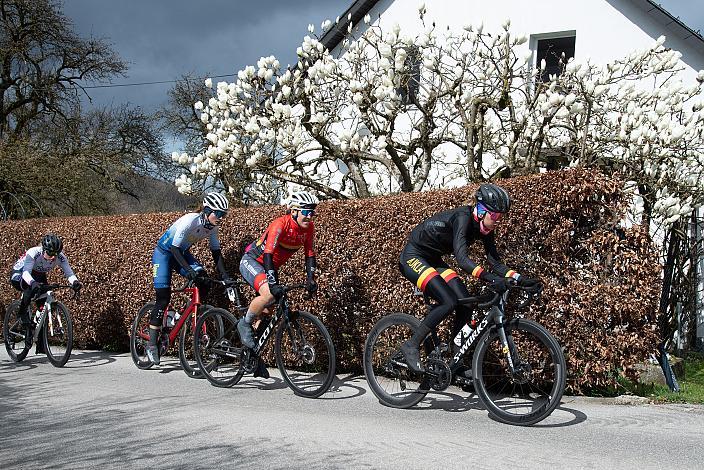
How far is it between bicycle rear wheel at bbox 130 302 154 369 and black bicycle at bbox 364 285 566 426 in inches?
135

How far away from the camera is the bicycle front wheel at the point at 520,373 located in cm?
558

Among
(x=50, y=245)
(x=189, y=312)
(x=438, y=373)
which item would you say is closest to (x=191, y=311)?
(x=189, y=312)

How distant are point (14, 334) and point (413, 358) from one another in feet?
20.8

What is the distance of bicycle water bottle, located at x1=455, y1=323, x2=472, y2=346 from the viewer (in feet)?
20.2

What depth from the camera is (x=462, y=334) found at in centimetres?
621

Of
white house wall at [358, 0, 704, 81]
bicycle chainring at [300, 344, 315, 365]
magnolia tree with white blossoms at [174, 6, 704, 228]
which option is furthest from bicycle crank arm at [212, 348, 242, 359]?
white house wall at [358, 0, 704, 81]

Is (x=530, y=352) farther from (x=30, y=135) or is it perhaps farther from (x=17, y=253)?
(x=30, y=135)

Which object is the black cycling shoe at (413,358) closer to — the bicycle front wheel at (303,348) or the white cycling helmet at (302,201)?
the bicycle front wheel at (303,348)

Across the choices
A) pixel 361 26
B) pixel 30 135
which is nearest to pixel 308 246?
pixel 361 26

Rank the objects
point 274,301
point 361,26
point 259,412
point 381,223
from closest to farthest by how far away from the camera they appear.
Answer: point 259,412 → point 274,301 → point 381,223 → point 361,26

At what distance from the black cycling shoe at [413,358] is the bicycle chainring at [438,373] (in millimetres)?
84

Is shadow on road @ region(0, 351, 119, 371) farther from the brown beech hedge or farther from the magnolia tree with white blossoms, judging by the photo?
the magnolia tree with white blossoms

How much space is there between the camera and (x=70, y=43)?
92.9 ft

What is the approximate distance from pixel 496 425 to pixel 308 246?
2767 mm
